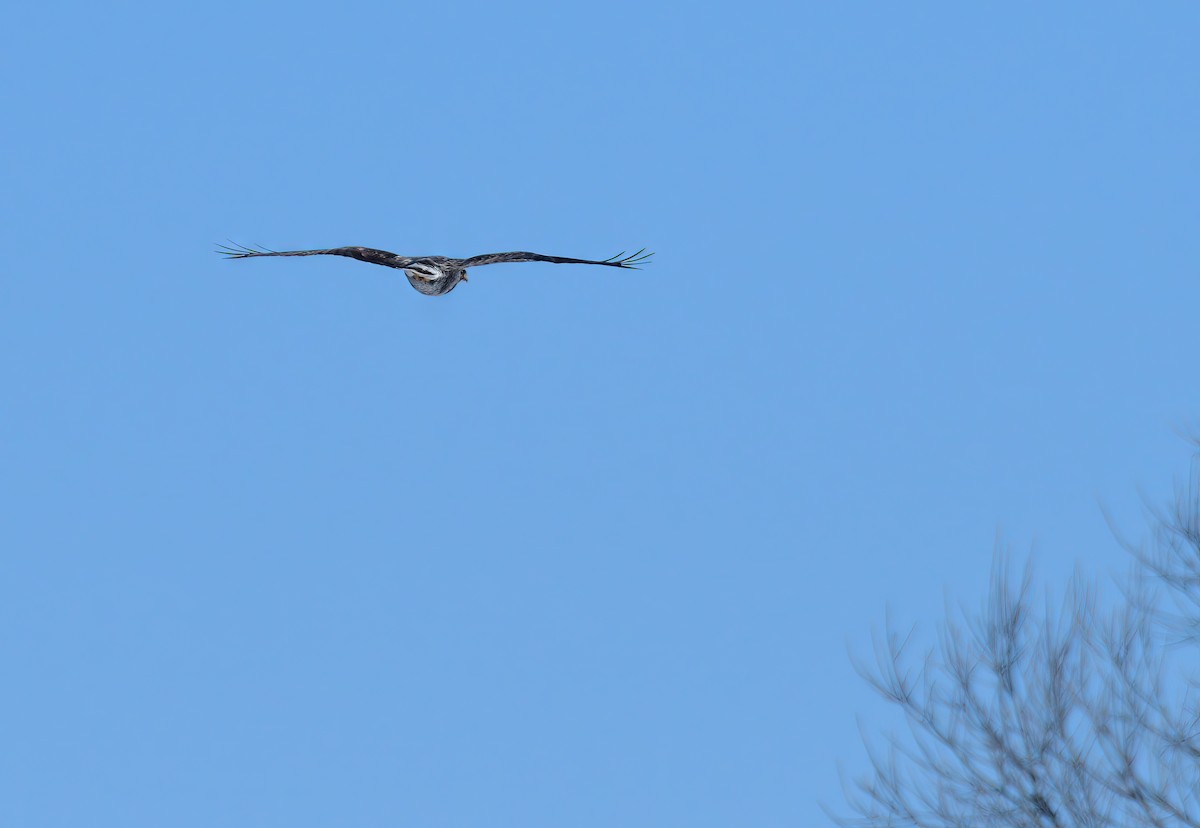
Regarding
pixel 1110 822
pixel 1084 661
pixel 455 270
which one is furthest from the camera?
pixel 455 270

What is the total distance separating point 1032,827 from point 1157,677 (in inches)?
65.0

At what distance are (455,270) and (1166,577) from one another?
22.3ft

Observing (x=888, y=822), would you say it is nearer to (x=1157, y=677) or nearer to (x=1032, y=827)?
(x=1032, y=827)

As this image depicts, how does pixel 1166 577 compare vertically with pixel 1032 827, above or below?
above

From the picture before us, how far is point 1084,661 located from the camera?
51.3ft

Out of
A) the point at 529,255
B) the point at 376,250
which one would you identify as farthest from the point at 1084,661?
the point at 376,250

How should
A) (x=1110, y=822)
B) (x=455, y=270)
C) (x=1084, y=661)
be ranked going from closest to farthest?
(x=1110, y=822), (x=1084, y=661), (x=455, y=270)

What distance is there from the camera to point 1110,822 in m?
14.7

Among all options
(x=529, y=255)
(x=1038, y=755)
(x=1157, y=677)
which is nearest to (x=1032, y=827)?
(x=1038, y=755)

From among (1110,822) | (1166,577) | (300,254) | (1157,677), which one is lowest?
(1110,822)

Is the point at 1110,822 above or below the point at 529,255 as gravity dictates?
below

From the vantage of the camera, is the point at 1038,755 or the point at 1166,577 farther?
the point at 1166,577

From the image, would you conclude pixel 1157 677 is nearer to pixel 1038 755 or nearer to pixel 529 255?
pixel 1038 755

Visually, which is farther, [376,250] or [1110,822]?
[376,250]
